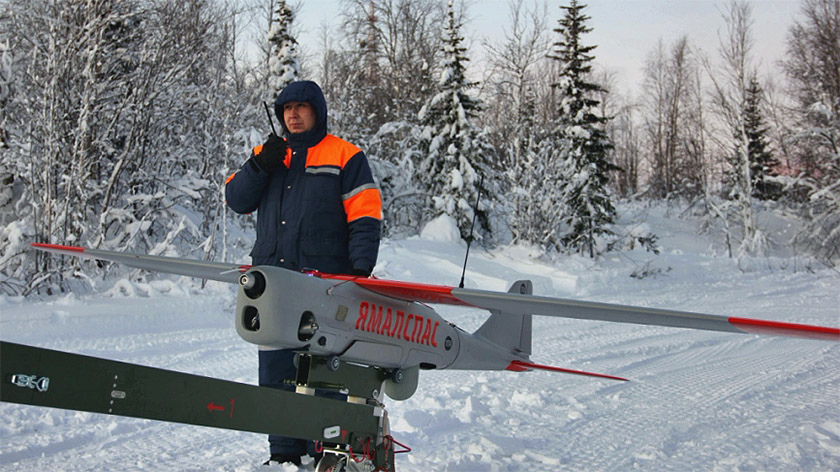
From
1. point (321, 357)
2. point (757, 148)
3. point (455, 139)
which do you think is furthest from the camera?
point (757, 148)

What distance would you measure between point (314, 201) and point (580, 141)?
19.2 meters

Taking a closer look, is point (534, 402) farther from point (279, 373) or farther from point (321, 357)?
point (321, 357)

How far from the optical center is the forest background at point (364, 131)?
8680 millimetres

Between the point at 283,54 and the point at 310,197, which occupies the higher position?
the point at 283,54

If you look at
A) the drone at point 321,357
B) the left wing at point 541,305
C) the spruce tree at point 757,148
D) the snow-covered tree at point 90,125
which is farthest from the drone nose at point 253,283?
the spruce tree at point 757,148

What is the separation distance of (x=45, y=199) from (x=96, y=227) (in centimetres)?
155

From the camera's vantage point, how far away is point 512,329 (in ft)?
13.1

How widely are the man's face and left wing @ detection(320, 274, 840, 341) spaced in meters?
1.03

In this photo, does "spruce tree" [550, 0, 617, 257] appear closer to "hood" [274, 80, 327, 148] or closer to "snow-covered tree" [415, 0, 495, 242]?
"snow-covered tree" [415, 0, 495, 242]

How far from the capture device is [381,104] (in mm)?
28234

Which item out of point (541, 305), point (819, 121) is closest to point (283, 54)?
point (541, 305)

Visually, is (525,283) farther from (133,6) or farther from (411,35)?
(411,35)

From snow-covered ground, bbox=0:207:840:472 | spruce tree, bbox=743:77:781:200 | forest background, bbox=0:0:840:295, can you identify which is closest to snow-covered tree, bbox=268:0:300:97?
forest background, bbox=0:0:840:295

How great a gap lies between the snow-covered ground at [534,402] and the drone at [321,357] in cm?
78
